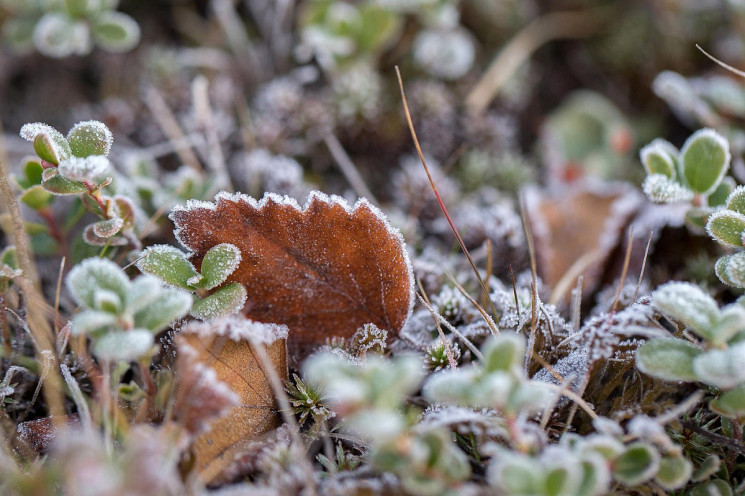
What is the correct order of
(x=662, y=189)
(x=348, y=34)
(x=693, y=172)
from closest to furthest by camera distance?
1. (x=662, y=189)
2. (x=693, y=172)
3. (x=348, y=34)

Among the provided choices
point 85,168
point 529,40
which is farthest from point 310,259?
point 529,40

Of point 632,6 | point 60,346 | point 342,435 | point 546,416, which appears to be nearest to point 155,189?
point 60,346

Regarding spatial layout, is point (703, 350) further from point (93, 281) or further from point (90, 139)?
point (90, 139)

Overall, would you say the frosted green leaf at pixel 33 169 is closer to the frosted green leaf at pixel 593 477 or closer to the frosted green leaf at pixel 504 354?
the frosted green leaf at pixel 504 354

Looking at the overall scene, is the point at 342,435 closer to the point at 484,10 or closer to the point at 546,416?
the point at 546,416

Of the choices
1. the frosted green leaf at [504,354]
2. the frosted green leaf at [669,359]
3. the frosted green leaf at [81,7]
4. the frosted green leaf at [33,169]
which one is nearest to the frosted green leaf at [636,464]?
the frosted green leaf at [669,359]

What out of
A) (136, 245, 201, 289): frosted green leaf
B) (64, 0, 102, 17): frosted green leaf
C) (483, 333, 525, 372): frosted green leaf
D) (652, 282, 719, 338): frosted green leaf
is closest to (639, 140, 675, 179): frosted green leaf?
(652, 282, 719, 338): frosted green leaf
